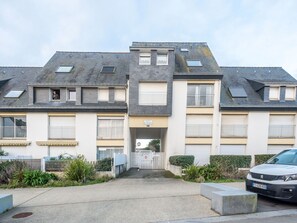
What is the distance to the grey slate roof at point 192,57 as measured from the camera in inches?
603

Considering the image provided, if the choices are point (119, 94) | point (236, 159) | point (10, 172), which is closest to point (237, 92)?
point (236, 159)

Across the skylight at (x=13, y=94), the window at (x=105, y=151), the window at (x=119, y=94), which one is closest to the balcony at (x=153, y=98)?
the window at (x=119, y=94)

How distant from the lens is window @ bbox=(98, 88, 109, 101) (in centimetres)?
1639

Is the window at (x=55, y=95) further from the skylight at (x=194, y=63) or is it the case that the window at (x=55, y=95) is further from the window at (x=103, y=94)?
the skylight at (x=194, y=63)

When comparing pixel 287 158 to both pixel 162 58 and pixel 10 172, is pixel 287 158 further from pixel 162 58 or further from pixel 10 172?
pixel 10 172

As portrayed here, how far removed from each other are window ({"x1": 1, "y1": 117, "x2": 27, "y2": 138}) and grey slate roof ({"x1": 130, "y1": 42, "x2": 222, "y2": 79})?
10572 millimetres

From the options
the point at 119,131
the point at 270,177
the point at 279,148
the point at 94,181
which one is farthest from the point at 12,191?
the point at 279,148

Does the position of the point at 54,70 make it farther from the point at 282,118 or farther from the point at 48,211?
the point at 282,118

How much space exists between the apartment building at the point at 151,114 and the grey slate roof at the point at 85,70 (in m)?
0.19

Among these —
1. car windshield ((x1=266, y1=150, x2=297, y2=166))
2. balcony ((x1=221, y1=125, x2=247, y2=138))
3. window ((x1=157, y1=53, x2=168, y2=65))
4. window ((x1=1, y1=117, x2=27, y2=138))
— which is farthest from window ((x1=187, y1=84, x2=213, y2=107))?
window ((x1=1, y1=117, x2=27, y2=138))

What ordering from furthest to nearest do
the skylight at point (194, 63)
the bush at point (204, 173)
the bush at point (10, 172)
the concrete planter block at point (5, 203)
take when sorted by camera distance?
the skylight at point (194, 63), the bush at point (204, 173), the bush at point (10, 172), the concrete planter block at point (5, 203)

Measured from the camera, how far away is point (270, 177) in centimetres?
571

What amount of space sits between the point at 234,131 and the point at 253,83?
5.14 meters

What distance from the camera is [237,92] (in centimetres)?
1675
